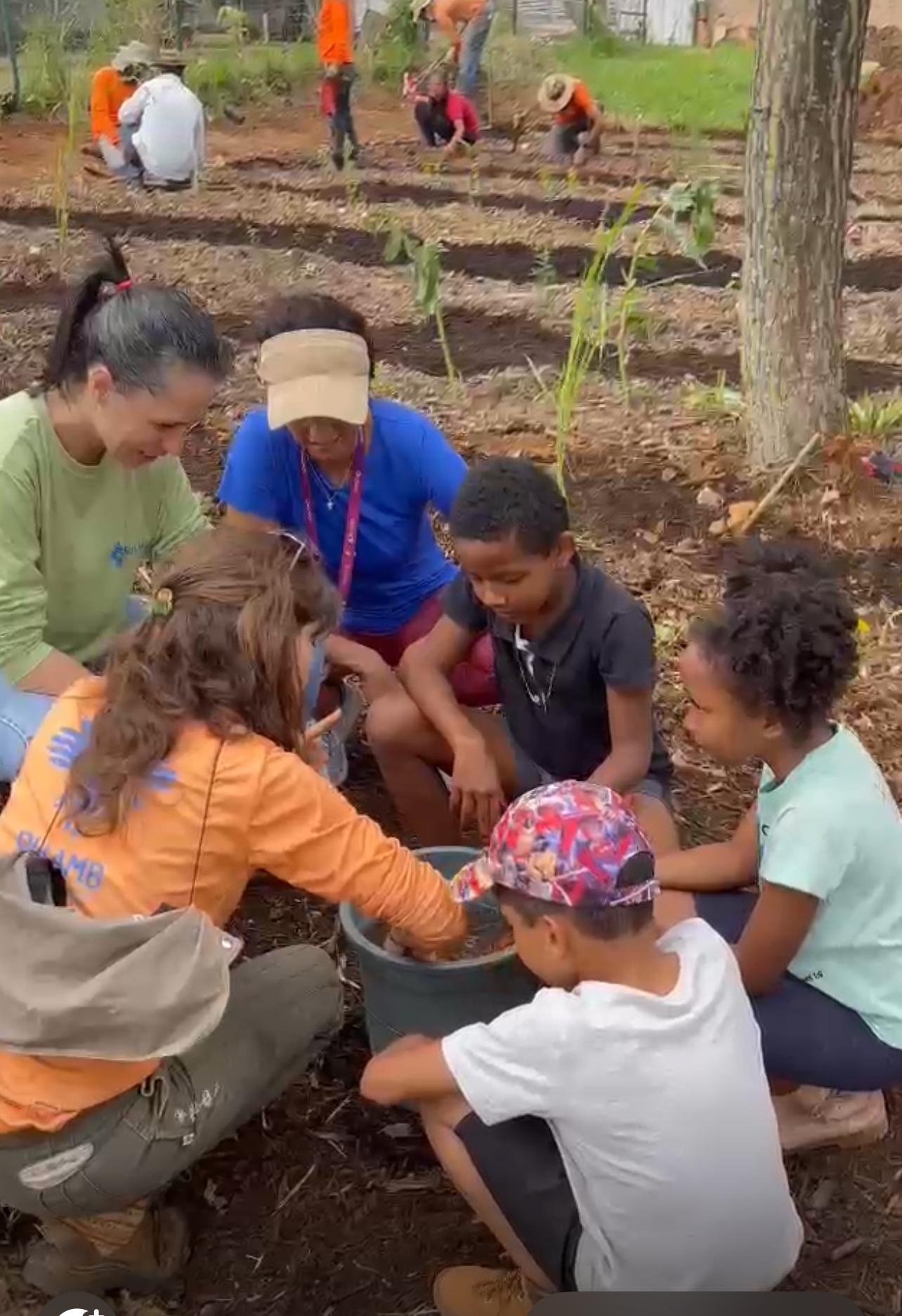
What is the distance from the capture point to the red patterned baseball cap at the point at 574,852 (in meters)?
1.52

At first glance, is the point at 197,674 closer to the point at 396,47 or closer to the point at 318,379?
the point at 318,379

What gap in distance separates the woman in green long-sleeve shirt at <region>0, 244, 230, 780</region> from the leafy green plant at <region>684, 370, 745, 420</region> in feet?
8.73

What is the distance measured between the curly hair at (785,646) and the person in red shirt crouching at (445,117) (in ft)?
35.7

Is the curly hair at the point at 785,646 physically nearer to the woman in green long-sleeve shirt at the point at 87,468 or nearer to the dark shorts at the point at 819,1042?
the dark shorts at the point at 819,1042

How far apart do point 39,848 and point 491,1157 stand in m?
0.69

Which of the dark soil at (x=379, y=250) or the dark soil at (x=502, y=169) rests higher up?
the dark soil at (x=502, y=169)

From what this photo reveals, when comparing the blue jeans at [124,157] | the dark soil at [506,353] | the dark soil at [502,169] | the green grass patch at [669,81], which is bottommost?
the dark soil at [506,353]

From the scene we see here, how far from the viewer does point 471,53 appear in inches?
551

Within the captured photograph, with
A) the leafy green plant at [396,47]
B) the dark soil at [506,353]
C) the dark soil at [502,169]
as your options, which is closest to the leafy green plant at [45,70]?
A: the dark soil at [502,169]

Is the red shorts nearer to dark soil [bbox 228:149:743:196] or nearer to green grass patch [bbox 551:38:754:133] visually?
dark soil [bbox 228:149:743:196]

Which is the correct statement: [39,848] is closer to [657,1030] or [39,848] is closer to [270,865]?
[270,865]

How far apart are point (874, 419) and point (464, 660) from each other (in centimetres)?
249

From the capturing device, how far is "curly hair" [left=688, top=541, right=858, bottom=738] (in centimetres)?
187

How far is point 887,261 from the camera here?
7441mm
